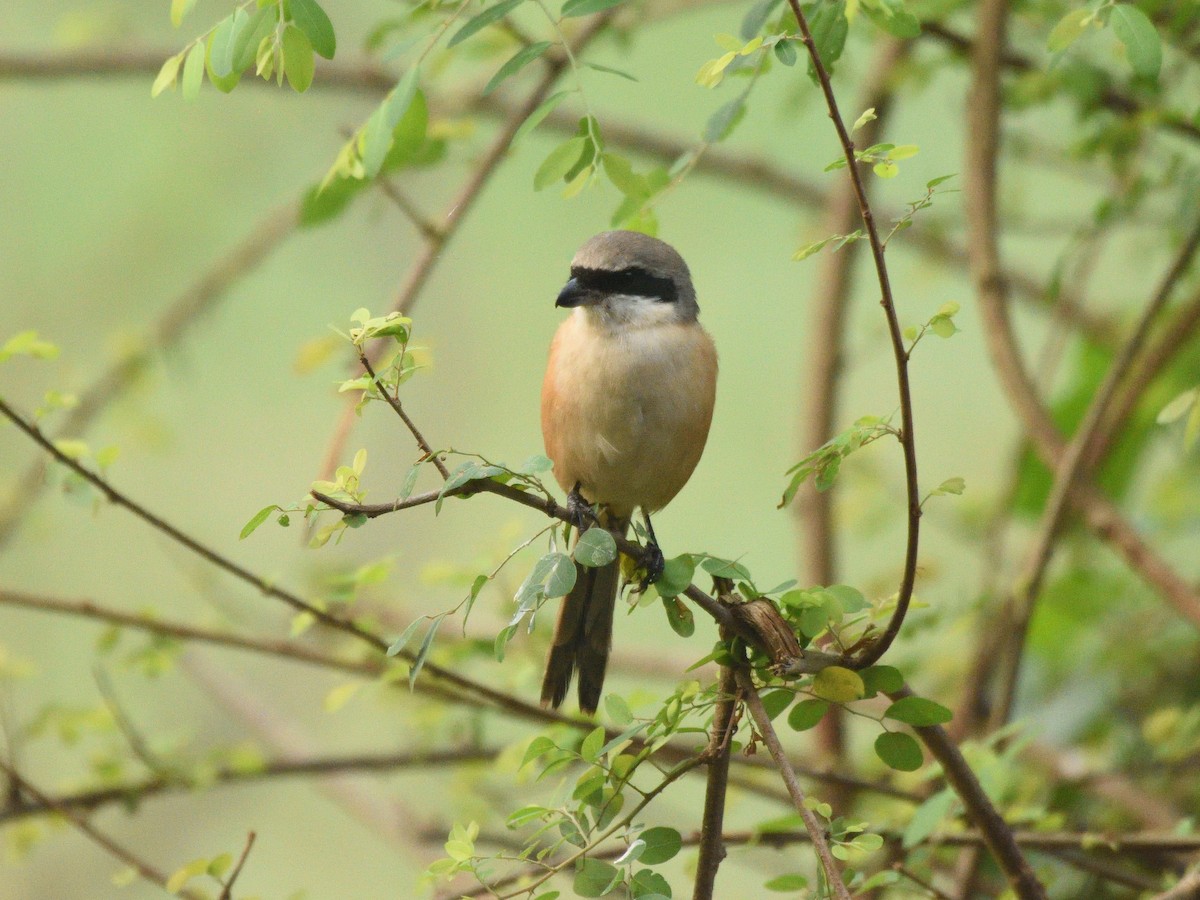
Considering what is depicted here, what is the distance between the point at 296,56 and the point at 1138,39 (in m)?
1.05

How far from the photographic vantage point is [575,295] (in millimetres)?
2521

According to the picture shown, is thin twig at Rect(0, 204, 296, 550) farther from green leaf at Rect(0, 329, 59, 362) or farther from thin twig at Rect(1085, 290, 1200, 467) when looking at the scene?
thin twig at Rect(1085, 290, 1200, 467)

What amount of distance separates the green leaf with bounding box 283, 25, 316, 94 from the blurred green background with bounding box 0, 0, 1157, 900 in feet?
12.8

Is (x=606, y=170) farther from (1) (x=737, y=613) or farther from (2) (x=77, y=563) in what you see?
(2) (x=77, y=563)

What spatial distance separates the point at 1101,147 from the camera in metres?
2.76

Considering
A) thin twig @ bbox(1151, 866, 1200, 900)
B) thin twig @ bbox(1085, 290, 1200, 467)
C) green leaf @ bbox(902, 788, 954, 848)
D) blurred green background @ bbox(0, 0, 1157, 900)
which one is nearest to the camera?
thin twig @ bbox(1151, 866, 1200, 900)

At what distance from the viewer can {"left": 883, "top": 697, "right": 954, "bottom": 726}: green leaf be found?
1.58 meters

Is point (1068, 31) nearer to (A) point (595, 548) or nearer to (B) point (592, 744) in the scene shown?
(A) point (595, 548)

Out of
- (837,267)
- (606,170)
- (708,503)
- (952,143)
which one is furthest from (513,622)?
(952,143)

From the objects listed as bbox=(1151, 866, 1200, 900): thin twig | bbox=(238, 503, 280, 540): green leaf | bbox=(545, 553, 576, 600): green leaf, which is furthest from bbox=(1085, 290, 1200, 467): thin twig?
bbox=(238, 503, 280, 540): green leaf

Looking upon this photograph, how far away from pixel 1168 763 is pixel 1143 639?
71 centimetres

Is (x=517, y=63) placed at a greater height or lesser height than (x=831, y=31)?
lesser

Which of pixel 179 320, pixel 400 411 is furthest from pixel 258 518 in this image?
pixel 179 320

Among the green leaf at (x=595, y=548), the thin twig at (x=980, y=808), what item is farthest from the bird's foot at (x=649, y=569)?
the thin twig at (x=980, y=808)
